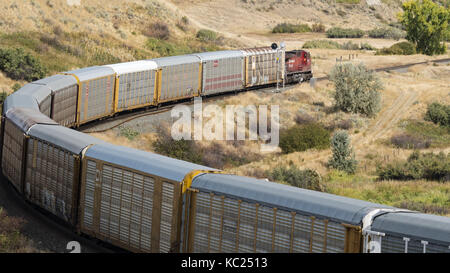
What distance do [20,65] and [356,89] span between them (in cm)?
2460

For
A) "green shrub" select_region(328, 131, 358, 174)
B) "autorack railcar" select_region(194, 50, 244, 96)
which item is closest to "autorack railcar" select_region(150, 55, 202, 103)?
"autorack railcar" select_region(194, 50, 244, 96)

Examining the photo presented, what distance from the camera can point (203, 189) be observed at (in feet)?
56.2

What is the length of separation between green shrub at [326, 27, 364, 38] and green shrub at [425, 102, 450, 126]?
53.0 m

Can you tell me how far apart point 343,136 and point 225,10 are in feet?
242

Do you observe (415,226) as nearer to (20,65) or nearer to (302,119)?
(302,119)

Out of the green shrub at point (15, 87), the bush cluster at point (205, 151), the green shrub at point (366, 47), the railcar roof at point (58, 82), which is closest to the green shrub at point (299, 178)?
the bush cluster at point (205, 151)

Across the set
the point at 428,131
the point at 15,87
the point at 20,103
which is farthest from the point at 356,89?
the point at 20,103

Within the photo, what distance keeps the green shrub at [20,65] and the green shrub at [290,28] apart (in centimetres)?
5899

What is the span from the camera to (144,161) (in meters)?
18.8

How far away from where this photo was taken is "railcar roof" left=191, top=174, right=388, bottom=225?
1467cm

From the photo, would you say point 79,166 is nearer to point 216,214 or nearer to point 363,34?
point 216,214

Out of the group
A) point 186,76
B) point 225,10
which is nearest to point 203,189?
point 186,76

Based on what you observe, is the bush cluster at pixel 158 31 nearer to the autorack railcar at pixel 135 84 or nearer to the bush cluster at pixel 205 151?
the autorack railcar at pixel 135 84

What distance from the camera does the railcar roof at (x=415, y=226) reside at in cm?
1313
